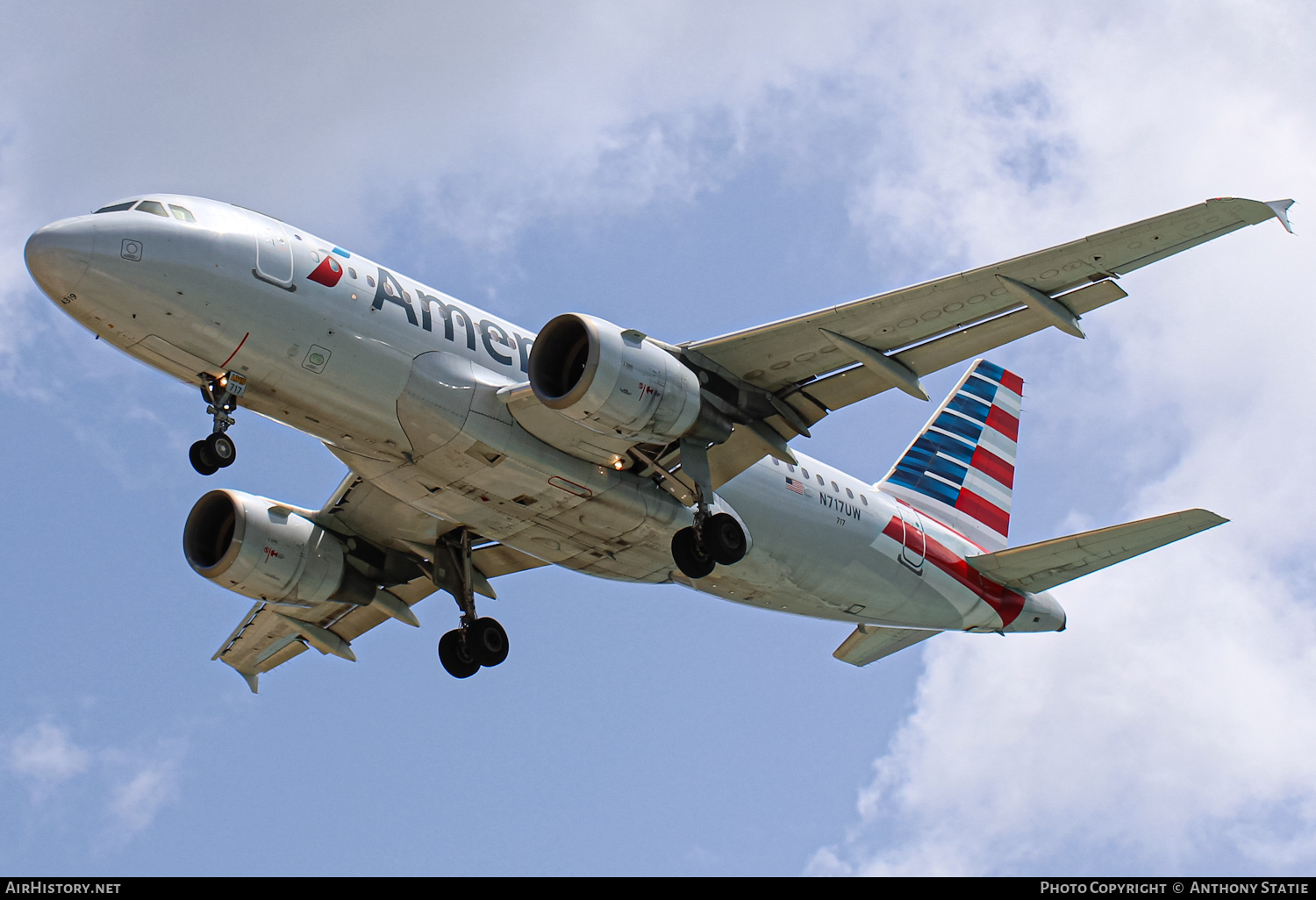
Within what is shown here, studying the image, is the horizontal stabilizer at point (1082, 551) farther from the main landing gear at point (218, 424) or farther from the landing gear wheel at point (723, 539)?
the main landing gear at point (218, 424)

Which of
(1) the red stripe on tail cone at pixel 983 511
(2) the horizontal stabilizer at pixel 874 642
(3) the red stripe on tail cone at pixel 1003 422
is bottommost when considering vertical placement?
(2) the horizontal stabilizer at pixel 874 642

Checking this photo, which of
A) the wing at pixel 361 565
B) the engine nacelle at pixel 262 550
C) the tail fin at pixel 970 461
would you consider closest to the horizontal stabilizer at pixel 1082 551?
the tail fin at pixel 970 461

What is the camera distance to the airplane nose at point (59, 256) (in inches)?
792

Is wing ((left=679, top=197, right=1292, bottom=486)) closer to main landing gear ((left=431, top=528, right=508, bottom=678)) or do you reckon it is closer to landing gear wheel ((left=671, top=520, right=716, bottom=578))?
landing gear wheel ((left=671, top=520, right=716, bottom=578))

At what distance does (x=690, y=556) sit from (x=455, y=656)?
6.07 m

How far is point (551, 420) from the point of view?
22734 mm

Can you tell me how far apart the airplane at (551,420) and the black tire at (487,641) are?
0.04 m

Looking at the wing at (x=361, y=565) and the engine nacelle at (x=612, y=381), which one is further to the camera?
the wing at (x=361, y=565)

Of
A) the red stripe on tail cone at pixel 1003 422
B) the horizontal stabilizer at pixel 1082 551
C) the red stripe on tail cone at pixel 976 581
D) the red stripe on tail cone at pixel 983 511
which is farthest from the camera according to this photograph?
the red stripe on tail cone at pixel 1003 422

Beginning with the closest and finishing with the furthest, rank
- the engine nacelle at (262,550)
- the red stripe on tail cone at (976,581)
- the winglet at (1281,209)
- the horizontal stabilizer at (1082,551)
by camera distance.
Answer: the winglet at (1281,209)
the horizontal stabilizer at (1082,551)
the engine nacelle at (262,550)
the red stripe on tail cone at (976,581)

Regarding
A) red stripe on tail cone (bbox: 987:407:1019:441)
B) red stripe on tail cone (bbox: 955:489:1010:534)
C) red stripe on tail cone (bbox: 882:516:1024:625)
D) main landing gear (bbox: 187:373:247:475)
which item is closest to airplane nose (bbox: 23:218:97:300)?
main landing gear (bbox: 187:373:247:475)

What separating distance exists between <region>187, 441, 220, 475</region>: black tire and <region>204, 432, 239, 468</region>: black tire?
0.04 meters

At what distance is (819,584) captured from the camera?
89.2 ft

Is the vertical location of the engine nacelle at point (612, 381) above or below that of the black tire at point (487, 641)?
above
